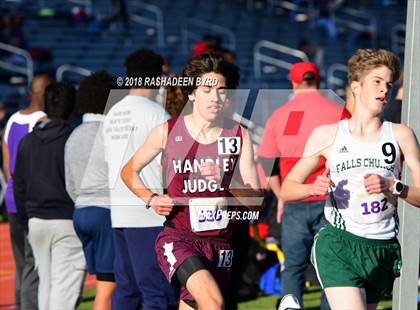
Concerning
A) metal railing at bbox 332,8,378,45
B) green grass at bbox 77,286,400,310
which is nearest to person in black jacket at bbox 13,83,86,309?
green grass at bbox 77,286,400,310

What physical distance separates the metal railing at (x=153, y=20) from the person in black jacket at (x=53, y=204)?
1798 centimetres

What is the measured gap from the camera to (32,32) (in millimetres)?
24469

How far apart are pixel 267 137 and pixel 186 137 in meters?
2.11

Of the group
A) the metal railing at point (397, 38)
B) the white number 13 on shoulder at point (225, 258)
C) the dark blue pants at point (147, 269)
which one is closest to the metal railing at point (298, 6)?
the metal railing at point (397, 38)

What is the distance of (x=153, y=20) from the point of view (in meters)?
28.0

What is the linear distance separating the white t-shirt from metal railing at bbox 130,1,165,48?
61.1ft

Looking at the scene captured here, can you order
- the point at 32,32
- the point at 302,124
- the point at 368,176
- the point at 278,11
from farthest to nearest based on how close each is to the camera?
the point at 278,11
the point at 32,32
the point at 302,124
the point at 368,176

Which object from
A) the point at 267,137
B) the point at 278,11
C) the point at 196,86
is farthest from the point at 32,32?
the point at 196,86

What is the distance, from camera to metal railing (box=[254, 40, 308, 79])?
25.0 metres

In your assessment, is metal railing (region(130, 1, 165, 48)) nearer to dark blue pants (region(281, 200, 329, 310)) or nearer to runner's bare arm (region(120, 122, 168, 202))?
dark blue pants (region(281, 200, 329, 310))

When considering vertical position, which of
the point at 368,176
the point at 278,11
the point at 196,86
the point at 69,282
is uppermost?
the point at 278,11

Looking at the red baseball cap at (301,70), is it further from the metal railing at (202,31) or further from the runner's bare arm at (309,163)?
the metal railing at (202,31)

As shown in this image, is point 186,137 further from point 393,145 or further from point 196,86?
point 393,145

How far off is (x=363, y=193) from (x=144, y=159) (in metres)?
1.49
